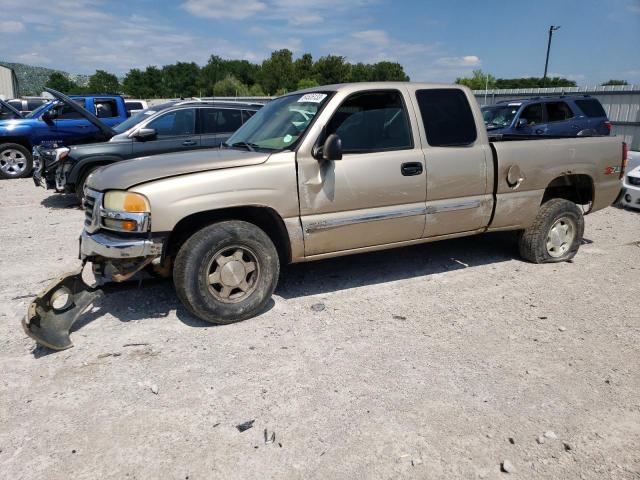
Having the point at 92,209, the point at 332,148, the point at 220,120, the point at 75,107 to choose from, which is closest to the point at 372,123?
the point at 332,148

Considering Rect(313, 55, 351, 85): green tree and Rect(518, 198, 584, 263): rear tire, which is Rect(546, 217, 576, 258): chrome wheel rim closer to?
Rect(518, 198, 584, 263): rear tire

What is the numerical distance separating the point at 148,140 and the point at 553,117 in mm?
9515

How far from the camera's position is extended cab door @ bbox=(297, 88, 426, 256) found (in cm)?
414

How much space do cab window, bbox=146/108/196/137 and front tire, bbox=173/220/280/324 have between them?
17.5 ft

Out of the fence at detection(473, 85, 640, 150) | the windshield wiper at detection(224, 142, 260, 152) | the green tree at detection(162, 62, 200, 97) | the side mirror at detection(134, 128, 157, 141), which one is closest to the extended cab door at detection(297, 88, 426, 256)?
the windshield wiper at detection(224, 142, 260, 152)

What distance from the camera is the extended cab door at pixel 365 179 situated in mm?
4137

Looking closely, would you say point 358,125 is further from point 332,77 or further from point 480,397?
point 332,77

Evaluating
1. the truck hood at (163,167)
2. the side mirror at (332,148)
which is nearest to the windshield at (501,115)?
the side mirror at (332,148)

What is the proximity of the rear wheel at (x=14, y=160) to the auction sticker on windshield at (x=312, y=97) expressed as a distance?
10.2 metres

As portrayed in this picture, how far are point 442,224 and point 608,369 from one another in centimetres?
193

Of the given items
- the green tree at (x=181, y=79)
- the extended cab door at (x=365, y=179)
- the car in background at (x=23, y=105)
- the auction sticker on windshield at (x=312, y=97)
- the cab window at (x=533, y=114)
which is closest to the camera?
the extended cab door at (x=365, y=179)

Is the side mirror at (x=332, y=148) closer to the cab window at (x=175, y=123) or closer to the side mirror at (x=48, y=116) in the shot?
the cab window at (x=175, y=123)

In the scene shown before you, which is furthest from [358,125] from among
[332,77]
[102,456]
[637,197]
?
[332,77]

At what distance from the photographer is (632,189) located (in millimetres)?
8711
